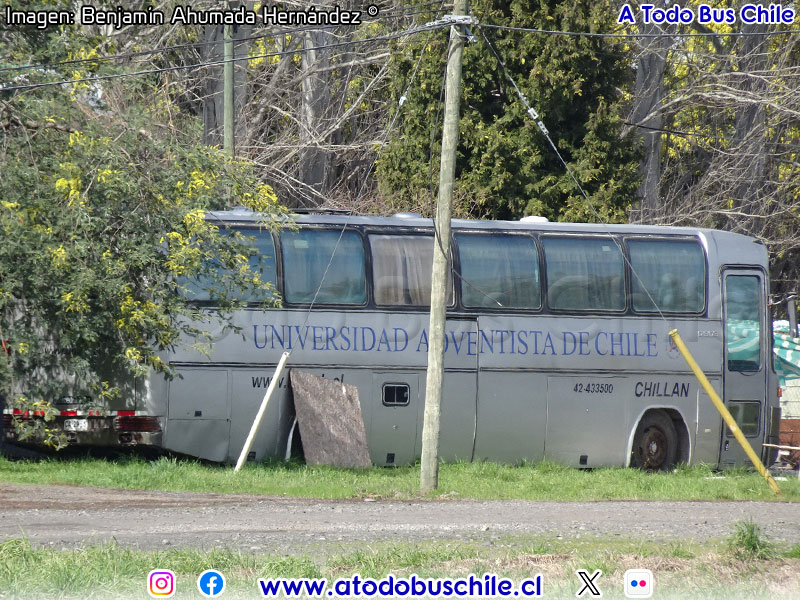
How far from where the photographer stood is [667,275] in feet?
60.0

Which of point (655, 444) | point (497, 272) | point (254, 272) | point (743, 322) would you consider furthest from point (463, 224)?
point (743, 322)

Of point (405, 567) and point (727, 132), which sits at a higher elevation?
point (727, 132)

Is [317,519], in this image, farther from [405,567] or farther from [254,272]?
[254,272]

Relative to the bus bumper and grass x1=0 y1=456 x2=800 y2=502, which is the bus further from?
grass x1=0 y1=456 x2=800 y2=502

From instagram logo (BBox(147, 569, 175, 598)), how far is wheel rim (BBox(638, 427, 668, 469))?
12131 millimetres

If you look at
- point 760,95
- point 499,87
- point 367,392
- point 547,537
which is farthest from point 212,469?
point 760,95

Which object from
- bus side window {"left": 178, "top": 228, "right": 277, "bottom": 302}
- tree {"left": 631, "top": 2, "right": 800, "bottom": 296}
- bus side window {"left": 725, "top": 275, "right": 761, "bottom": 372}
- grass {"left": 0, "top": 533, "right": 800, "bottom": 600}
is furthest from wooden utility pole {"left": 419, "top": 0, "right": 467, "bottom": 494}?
tree {"left": 631, "top": 2, "right": 800, "bottom": 296}

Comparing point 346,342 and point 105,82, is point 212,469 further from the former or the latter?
point 105,82

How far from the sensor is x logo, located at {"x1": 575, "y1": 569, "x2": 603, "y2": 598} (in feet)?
24.7

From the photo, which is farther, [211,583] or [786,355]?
[786,355]

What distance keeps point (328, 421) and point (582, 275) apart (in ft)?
14.8

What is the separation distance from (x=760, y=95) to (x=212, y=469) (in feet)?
59.7

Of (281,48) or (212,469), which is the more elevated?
(281,48)

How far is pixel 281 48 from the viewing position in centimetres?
2750
